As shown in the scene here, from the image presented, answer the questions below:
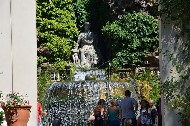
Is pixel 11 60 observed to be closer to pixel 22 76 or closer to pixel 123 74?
pixel 22 76

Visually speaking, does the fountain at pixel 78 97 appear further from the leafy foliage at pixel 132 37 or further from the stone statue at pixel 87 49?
the stone statue at pixel 87 49

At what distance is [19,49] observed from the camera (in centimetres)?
1054

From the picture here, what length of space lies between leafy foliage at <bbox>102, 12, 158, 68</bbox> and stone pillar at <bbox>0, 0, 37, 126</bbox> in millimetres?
15674

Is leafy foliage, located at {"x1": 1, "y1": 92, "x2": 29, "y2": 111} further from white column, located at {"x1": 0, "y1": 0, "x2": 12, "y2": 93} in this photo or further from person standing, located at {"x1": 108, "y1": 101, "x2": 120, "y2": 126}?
person standing, located at {"x1": 108, "y1": 101, "x2": 120, "y2": 126}

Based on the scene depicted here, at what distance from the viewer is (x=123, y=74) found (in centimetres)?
2381

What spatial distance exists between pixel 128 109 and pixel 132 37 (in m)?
15.2

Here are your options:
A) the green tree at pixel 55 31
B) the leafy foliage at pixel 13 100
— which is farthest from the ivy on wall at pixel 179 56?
the green tree at pixel 55 31

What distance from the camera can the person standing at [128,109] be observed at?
11.7 m

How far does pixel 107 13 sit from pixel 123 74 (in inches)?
217

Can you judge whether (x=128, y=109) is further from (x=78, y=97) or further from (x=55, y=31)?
(x=55, y=31)

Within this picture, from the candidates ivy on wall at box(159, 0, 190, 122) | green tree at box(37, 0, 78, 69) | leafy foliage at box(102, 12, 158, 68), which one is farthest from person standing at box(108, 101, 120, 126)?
green tree at box(37, 0, 78, 69)

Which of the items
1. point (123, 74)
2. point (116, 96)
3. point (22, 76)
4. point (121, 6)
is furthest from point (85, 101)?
point (121, 6)

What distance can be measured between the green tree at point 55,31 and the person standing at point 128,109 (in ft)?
50.3

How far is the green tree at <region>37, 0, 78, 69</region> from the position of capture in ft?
90.1
